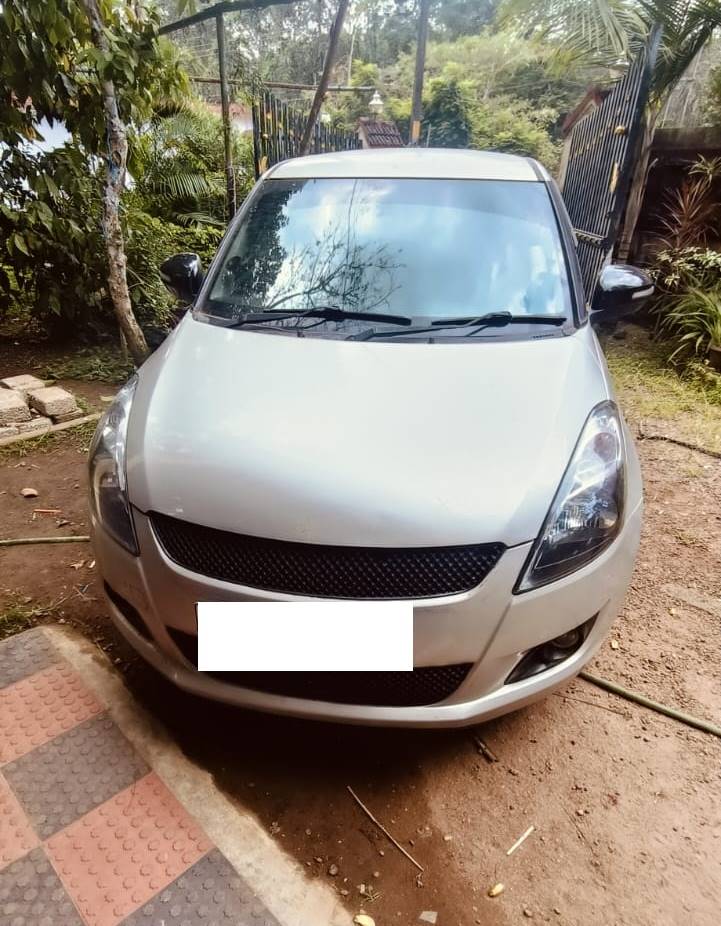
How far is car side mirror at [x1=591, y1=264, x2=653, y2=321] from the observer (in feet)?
8.02

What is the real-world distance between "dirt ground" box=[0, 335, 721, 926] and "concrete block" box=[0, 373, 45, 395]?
209 cm

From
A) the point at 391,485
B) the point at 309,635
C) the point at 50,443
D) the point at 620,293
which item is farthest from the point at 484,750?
the point at 50,443

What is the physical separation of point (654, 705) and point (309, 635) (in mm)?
1266

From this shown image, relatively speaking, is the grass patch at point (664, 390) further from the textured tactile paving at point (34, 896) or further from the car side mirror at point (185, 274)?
the textured tactile paving at point (34, 896)

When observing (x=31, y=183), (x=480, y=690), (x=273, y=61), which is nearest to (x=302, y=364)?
(x=480, y=690)

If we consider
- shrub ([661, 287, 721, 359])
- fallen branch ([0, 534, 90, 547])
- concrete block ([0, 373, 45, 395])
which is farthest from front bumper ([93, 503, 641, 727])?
shrub ([661, 287, 721, 359])

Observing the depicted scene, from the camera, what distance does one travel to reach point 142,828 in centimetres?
145

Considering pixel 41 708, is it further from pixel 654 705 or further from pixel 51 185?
pixel 51 185

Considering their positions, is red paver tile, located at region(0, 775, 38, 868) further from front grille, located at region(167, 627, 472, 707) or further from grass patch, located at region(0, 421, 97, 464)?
grass patch, located at region(0, 421, 97, 464)

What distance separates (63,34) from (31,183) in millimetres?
1264

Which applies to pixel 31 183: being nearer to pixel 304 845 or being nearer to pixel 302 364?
pixel 302 364

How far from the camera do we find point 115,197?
396cm

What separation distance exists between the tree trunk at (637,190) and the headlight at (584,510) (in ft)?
18.1

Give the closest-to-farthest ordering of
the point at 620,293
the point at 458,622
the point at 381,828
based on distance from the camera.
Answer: the point at 458,622
the point at 381,828
the point at 620,293
